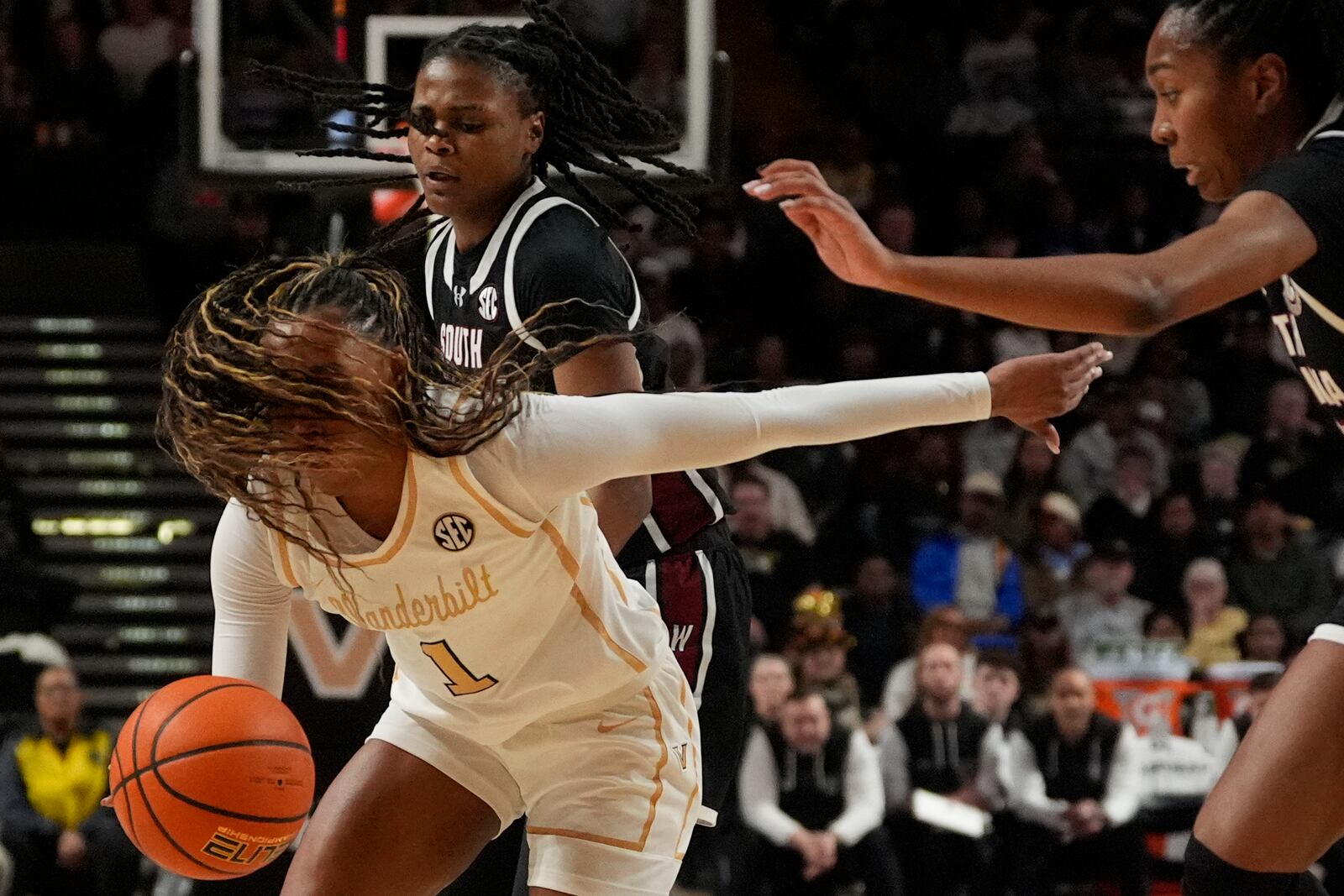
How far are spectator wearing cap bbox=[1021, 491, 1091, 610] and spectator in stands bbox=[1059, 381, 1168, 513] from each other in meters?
0.34

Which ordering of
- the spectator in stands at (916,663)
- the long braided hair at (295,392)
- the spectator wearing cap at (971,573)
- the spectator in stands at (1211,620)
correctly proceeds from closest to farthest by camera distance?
the long braided hair at (295,392) < the spectator in stands at (916,663) < the spectator in stands at (1211,620) < the spectator wearing cap at (971,573)

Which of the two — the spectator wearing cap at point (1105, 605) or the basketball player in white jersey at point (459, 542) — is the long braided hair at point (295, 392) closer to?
the basketball player in white jersey at point (459, 542)

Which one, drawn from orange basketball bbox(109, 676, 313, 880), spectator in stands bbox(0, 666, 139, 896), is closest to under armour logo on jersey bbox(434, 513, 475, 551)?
orange basketball bbox(109, 676, 313, 880)

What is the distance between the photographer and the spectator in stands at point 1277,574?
9336 mm

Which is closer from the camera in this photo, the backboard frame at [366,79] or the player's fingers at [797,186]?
the player's fingers at [797,186]

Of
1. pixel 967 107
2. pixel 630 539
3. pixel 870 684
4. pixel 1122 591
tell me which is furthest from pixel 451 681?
pixel 967 107

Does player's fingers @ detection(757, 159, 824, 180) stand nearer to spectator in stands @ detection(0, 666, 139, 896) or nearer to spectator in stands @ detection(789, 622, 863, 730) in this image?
spectator in stands @ detection(789, 622, 863, 730)

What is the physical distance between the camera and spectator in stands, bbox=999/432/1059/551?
31.6 ft

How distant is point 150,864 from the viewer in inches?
307

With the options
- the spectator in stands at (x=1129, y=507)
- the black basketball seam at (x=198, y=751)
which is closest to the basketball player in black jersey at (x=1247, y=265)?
the black basketball seam at (x=198, y=751)

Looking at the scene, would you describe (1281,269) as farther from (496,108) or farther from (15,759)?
(15,759)

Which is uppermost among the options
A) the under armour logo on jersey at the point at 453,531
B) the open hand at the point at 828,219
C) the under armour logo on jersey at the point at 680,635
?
the open hand at the point at 828,219

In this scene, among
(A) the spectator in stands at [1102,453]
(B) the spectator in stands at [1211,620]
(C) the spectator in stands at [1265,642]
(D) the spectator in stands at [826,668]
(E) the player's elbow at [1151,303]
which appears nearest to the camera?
(E) the player's elbow at [1151,303]

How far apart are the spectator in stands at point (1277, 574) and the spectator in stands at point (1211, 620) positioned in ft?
0.76
